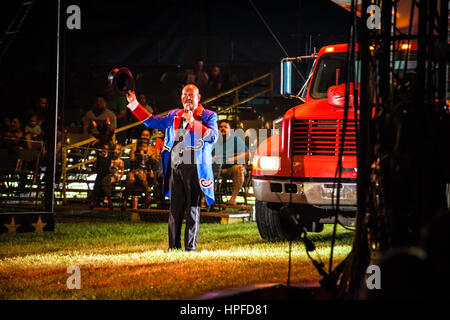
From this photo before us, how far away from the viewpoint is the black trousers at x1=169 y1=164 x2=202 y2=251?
801cm

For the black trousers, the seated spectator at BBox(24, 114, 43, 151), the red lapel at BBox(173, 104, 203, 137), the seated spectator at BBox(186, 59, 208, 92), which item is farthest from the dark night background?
the black trousers

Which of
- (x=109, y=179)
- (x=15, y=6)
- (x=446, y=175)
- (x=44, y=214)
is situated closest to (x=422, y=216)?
(x=446, y=175)

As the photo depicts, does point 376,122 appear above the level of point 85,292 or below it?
above

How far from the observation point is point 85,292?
18.0 ft

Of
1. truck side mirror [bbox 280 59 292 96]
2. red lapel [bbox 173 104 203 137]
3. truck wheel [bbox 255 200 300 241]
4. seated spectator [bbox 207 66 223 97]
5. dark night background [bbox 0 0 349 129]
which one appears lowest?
truck wheel [bbox 255 200 300 241]

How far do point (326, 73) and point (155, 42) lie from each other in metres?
11.7

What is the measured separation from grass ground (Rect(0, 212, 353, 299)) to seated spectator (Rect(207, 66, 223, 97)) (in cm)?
944

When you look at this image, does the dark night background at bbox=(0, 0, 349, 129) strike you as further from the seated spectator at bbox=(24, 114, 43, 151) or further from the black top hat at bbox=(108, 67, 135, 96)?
the black top hat at bbox=(108, 67, 135, 96)

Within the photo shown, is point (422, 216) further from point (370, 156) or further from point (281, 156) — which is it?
point (281, 156)

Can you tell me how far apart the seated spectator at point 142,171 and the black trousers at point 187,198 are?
6017 millimetres

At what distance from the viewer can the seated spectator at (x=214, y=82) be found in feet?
64.8

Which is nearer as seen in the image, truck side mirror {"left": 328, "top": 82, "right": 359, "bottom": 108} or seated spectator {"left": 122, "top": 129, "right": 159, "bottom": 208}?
truck side mirror {"left": 328, "top": 82, "right": 359, "bottom": 108}

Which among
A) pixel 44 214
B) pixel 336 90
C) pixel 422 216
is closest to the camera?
pixel 422 216

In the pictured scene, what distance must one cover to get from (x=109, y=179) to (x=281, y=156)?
7243 mm
